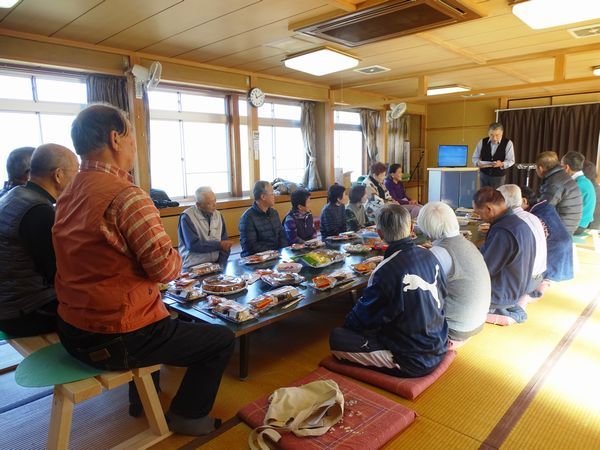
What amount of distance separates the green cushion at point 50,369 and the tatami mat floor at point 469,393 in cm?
46

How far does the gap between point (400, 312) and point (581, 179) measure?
358 cm

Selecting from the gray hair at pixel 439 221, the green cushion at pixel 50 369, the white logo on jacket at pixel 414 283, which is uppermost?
the gray hair at pixel 439 221

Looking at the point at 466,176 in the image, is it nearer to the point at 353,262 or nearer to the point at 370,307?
the point at 353,262

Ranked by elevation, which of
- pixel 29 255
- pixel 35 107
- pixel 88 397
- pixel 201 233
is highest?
pixel 35 107

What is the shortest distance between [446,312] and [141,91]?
4.01 meters

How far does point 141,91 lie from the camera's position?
4562mm

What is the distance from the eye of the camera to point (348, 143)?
26.7 feet

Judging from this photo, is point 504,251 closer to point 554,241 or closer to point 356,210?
point 554,241

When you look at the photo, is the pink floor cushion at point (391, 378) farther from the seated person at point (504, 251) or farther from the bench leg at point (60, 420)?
the bench leg at point (60, 420)

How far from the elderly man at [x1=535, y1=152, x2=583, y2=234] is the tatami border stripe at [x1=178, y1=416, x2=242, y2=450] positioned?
3564 mm

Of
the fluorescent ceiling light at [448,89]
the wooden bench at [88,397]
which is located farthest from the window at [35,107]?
the fluorescent ceiling light at [448,89]

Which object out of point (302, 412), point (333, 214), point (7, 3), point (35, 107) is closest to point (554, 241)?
point (333, 214)

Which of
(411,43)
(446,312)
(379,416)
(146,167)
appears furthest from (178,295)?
(411,43)

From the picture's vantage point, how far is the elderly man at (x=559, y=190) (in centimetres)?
388
